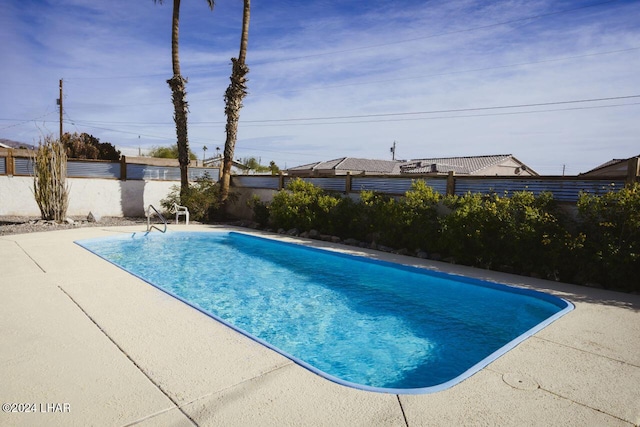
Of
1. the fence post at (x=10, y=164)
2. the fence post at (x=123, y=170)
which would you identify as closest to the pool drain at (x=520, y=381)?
the fence post at (x=123, y=170)

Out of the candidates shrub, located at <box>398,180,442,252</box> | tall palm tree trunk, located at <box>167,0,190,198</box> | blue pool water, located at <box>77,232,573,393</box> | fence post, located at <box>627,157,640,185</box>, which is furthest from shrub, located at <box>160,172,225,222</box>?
fence post, located at <box>627,157,640,185</box>

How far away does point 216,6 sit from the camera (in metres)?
15.8

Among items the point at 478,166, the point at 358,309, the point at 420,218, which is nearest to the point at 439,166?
the point at 478,166

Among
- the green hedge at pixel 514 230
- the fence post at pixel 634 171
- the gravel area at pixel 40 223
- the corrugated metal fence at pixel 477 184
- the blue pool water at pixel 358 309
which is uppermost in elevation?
the fence post at pixel 634 171

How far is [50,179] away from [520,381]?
13.5 meters

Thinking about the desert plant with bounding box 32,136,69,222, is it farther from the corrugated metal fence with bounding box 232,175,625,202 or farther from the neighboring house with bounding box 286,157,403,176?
the neighboring house with bounding box 286,157,403,176

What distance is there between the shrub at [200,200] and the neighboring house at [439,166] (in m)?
15.9

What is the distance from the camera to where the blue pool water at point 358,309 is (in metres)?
4.25

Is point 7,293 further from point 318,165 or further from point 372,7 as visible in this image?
point 318,165

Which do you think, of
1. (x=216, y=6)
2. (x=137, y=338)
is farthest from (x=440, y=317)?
(x=216, y=6)

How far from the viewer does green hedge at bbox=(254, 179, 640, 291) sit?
6250 mm

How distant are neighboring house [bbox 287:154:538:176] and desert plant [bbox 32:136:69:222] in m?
19.7

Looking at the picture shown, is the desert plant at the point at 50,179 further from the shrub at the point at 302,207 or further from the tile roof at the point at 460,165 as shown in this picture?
the tile roof at the point at 460,165

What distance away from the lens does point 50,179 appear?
11695mm
